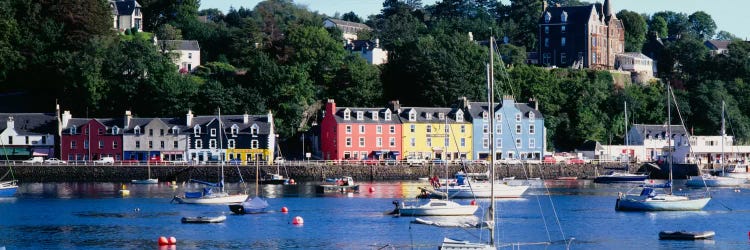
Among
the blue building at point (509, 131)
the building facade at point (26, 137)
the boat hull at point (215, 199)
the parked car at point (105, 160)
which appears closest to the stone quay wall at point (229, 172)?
the parked car at point (105, 160)

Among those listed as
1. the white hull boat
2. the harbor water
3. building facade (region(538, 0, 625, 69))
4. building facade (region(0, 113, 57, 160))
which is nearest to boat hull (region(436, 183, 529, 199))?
the white hull boat

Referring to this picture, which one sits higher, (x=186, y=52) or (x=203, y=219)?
(x=186, y=52)

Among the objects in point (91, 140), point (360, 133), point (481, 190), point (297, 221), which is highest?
point (360, 133)

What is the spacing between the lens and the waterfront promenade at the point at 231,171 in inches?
4058

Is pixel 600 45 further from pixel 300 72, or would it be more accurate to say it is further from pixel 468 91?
pixel 300 72

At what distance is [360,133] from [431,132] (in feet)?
19.3

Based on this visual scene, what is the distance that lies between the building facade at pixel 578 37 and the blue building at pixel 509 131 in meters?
24.9

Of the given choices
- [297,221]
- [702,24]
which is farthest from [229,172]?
[702,24]

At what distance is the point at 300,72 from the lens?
120 meters

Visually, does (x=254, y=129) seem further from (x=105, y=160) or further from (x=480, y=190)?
(x=480, y=190)

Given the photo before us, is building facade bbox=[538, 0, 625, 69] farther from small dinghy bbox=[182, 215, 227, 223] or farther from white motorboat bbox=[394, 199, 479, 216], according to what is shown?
small dinghy bbox=[182, 215, 227, 223]

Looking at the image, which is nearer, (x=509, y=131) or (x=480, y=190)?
(x=480, y=190)

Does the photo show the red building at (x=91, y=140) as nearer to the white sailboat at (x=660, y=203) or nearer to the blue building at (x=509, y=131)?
the blue building at (x=509, y=131)

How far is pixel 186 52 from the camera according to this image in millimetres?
133250
